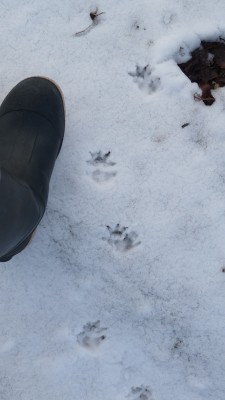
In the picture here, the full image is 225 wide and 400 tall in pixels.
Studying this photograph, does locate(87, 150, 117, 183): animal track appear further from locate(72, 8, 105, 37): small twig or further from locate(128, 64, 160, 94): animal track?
locate(72, 8, 105, 37): small twig

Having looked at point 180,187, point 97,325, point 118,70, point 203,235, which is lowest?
point 97,325

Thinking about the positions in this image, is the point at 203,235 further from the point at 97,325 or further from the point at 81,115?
the point at 81,115

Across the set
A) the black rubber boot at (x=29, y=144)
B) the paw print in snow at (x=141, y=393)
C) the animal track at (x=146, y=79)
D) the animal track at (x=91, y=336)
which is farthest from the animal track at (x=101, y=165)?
the paw print in snow at (x=141, y=393)

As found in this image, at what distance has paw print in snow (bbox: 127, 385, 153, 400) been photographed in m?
1.39

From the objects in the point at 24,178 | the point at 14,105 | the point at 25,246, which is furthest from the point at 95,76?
the point at 25,246

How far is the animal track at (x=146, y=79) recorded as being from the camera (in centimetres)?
145

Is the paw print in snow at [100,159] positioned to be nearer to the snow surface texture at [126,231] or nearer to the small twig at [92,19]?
the snow surface texture at [126,231]

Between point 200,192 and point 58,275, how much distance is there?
52 cm

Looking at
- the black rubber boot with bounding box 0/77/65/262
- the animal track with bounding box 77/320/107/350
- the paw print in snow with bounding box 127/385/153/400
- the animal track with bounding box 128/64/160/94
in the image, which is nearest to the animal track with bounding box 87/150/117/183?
the black rubber boot with bounding box 0/77/65/262

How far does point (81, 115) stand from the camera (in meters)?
1.47

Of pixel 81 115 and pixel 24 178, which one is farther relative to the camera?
pixel 81 115

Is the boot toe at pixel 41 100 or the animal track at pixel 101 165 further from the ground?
the boot toe at pixel 41 100

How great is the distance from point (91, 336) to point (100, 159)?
564 millimetres

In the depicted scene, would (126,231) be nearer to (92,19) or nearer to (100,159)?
(100,159)
